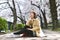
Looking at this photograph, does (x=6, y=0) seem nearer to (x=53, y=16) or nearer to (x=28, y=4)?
(x=28, y=4)

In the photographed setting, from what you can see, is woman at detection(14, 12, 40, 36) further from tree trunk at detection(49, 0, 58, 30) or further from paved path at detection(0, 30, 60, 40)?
tree trunk at detection(49, 0, 58, 30)

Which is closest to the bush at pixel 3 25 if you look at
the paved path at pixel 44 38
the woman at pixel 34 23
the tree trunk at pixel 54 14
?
the paved path at pixel 44 38

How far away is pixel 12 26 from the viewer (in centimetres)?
295

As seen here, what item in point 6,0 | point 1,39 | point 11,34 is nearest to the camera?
point 1,39

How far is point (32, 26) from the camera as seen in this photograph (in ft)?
9.12

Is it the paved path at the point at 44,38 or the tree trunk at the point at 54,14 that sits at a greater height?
the tree trunk at the point at 54,14

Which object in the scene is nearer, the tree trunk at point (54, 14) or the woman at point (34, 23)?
the woman at point (34, 23)

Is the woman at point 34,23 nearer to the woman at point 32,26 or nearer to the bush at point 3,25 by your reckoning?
the woman at point 32,26

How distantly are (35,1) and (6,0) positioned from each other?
564 millimetres

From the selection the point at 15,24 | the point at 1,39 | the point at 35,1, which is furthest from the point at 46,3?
the point at 1,39

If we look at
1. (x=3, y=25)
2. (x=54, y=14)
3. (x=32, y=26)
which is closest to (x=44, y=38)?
(x=32, y=26)

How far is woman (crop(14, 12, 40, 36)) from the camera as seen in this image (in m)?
2.73

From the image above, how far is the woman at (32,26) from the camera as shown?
8.95ft

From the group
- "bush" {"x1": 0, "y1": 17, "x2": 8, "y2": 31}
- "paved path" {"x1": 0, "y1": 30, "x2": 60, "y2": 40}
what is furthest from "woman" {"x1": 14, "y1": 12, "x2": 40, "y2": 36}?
"bush" {"x1": 0, "y1": 17, "x2": 8, "y2": 31}
